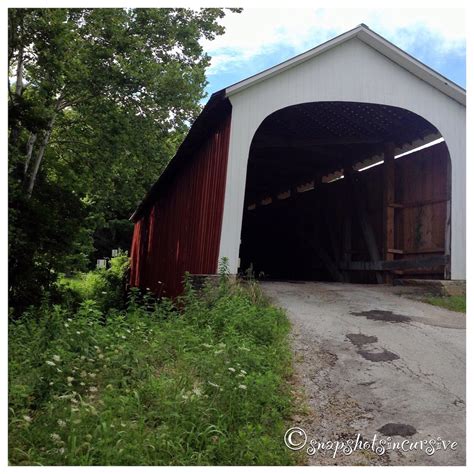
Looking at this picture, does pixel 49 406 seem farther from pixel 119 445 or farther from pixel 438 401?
pixel 438 401

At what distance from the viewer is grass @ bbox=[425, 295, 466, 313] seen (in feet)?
24.5

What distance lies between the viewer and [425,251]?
938 cm

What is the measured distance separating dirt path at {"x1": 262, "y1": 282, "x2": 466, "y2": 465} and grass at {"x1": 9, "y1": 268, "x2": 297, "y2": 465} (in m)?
0.31

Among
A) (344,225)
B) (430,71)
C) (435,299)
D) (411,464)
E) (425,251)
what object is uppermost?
(430,71)

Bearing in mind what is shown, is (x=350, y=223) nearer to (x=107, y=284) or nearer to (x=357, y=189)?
(x=357, y=189)

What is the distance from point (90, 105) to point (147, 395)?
7.95 meters

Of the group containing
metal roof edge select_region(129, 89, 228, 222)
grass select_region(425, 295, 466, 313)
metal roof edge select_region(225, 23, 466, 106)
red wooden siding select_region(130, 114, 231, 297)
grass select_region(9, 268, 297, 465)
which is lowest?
grass select_region(9, 268, 297, 465)

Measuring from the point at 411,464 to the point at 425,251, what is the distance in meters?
6.88

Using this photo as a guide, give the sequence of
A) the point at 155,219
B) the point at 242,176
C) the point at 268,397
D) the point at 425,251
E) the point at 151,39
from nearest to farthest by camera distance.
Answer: the point at 268,397 < the point at 242,176 < the point at 425,251 < the point at 151,39 < the point at 155,219

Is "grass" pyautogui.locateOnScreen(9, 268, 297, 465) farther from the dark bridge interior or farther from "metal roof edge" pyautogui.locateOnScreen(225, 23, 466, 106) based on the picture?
"metal roof edge" pyautogui.locateOnScreen(225, 23, 466, 106)

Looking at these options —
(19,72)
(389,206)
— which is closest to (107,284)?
(389,206)

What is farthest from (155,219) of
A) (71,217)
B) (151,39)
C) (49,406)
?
(49,406)

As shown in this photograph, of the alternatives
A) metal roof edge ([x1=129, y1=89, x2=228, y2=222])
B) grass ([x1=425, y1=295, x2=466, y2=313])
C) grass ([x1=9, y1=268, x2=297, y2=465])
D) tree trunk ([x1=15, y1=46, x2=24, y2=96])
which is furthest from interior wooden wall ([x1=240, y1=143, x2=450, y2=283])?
tree trunk ([x1=15, y1=46, x2=24, y2=96])

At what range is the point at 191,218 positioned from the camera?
31.4 feet
